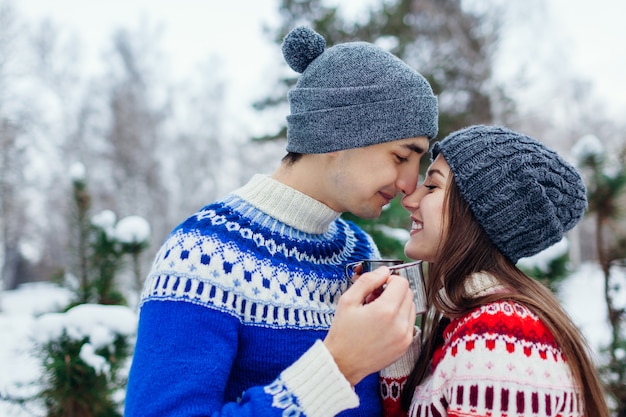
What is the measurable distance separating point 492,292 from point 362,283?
0.47 meters

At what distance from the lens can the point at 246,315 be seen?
131 centimetres

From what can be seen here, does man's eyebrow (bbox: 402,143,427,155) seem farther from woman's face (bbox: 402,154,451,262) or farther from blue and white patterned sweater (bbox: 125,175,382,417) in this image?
blue and white patterned sweater (bbox: 125,175,382,417)

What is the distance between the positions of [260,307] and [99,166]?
56.7 feet

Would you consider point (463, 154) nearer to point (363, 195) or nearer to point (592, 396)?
point (363, 195)

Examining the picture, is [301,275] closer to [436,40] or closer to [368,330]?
[368,330]

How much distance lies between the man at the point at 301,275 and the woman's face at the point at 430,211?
7 cm

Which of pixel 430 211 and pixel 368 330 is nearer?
pixel 368 330

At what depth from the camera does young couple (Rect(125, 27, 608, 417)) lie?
114cm

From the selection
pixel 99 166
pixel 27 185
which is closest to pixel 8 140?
pixel 27 185

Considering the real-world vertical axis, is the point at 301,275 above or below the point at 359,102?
below

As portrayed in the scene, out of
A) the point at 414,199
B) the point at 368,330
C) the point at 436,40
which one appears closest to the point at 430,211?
the point at 414,199

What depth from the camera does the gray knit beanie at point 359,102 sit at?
1.56 meters

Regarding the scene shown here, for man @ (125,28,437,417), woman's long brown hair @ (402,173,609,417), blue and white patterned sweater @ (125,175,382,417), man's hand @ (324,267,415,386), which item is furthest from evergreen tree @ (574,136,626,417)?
man's hand @ (324,267,415,386)

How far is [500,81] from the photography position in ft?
34.5
